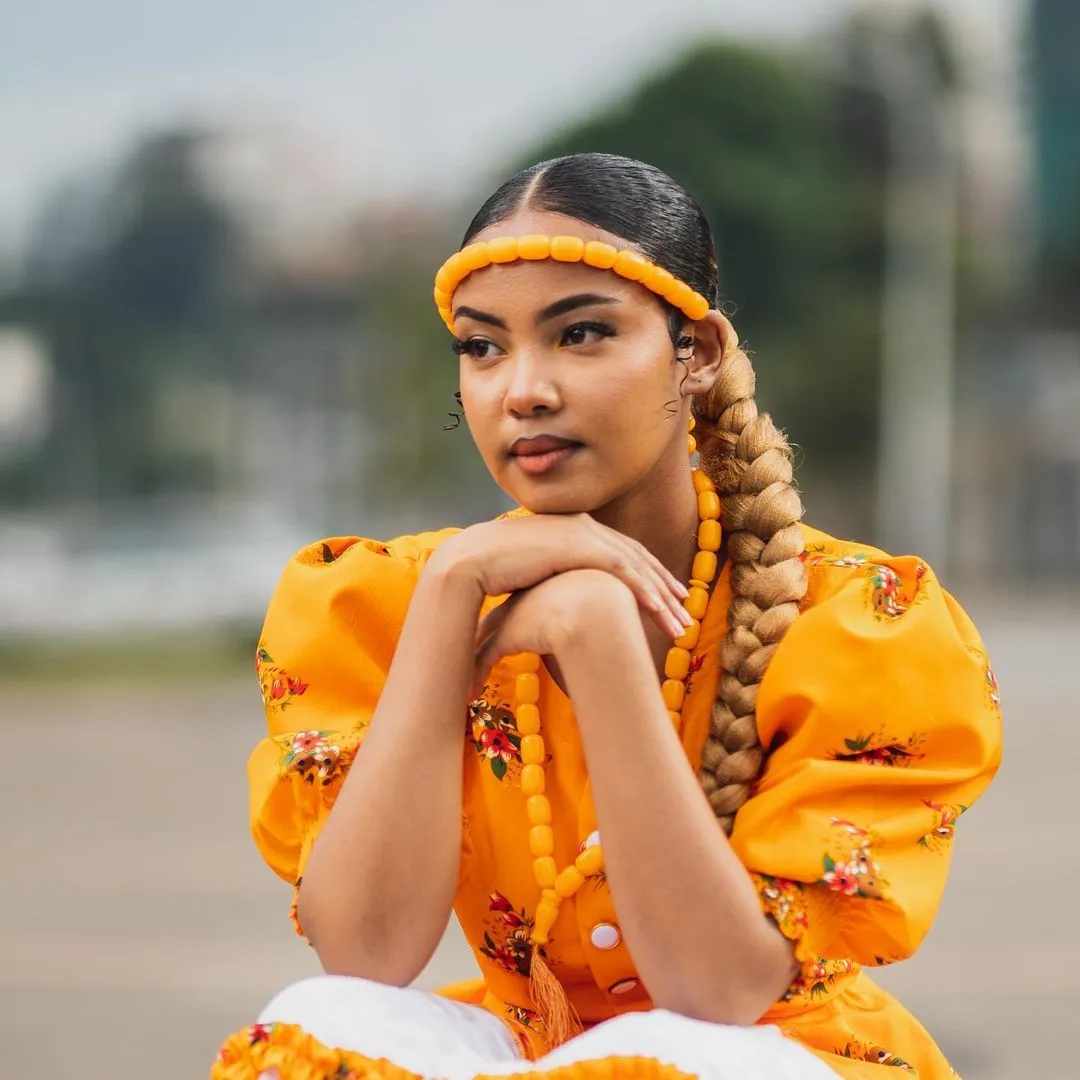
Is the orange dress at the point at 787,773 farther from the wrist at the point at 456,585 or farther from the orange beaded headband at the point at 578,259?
the orange beaded headband at the point at 578,259

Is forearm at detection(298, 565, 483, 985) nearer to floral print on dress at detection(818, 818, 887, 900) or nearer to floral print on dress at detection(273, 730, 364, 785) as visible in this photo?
floral print on dress at detection(273, 730, 364, 785)

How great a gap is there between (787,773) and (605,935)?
1.03ft

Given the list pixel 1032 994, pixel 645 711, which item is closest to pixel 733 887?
pixel 645 711

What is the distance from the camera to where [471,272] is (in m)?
2.18

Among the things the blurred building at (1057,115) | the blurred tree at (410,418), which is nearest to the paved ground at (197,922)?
the blurred tree at (410,418)

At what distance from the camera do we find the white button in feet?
7.29

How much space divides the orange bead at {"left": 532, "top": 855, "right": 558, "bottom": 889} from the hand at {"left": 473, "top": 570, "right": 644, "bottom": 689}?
252 millimetres

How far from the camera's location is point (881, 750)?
7.11ft

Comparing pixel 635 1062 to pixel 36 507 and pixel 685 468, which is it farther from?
pixel 36 507

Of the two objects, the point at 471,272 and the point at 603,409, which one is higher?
the point at 471,272

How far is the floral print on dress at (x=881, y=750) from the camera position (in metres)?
2.14

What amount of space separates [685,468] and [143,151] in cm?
3001

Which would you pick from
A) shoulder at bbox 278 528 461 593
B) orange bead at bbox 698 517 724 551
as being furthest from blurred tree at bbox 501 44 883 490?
orange bead at bbox 698 517 724 551

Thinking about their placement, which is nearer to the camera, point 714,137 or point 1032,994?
point 1032,994
